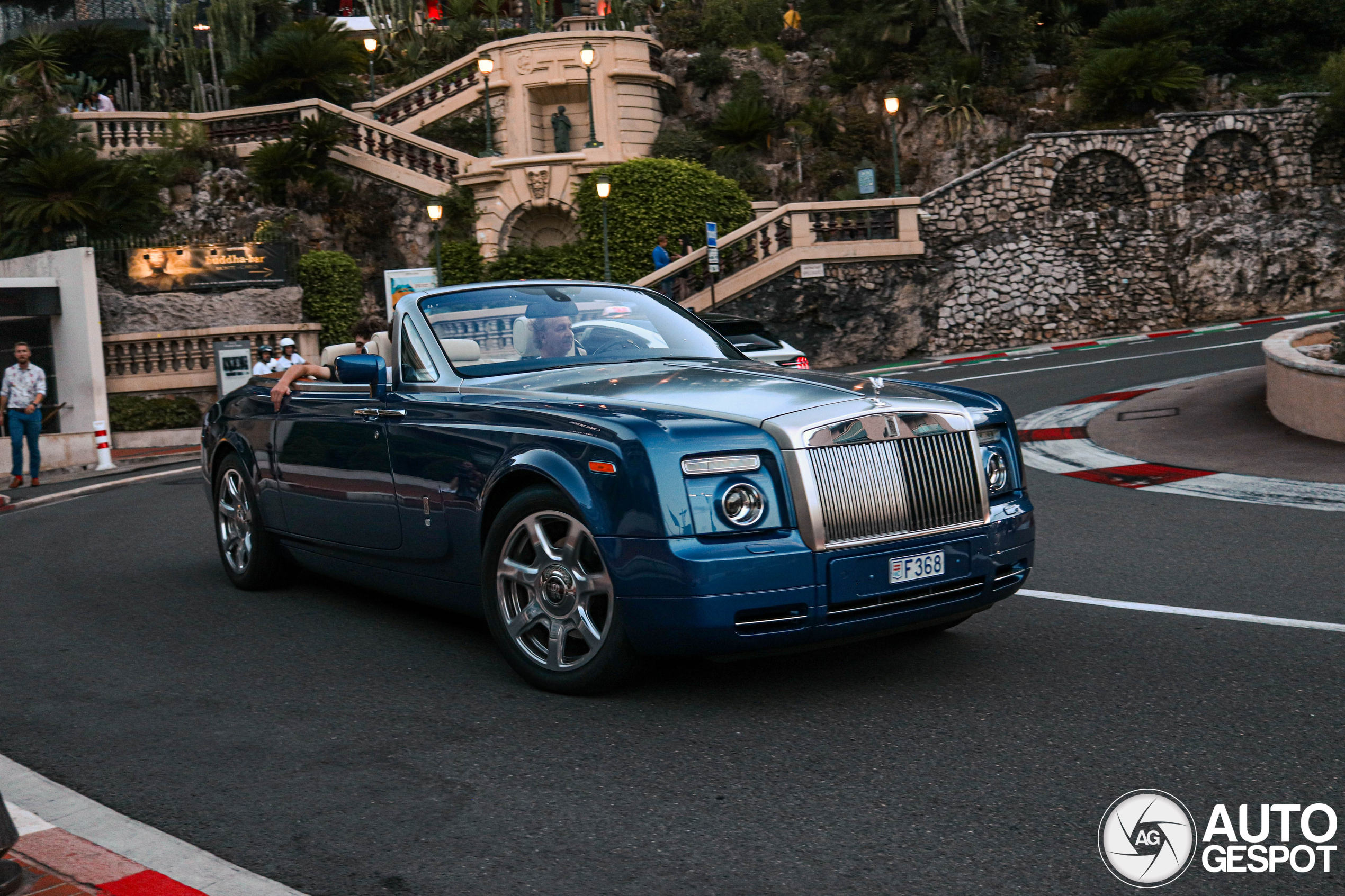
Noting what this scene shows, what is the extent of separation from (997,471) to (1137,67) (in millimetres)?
32941

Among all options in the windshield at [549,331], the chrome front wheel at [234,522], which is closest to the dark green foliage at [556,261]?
the chrome front wheel at [234,522]

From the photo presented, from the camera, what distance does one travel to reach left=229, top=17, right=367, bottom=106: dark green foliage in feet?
133

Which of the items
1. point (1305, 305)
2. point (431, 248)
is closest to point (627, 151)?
point (431, 248)

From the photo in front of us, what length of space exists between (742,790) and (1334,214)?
33.3 metres

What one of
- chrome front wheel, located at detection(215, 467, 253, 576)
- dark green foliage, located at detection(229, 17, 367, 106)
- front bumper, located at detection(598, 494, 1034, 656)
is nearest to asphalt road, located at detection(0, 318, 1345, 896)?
front bumper, located at detection(598, 494, 1034, 656)

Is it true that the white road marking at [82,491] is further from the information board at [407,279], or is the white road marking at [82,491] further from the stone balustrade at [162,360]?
the information board at [407,279]

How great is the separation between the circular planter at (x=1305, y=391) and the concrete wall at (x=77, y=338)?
62.1 feet

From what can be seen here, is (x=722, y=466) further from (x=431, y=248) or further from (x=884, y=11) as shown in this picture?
(x=884, y=11)

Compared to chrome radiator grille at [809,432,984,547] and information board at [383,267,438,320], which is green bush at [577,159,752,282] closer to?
information board at [383,267,438,320]

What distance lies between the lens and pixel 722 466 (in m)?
4.55

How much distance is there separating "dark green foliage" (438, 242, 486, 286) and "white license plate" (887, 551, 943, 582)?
1333 inches

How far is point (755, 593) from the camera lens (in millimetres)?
4465

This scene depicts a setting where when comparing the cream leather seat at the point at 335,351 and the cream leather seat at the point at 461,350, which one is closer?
the cream leather seat at the point at 461,350

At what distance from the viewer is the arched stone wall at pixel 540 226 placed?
38938mm
